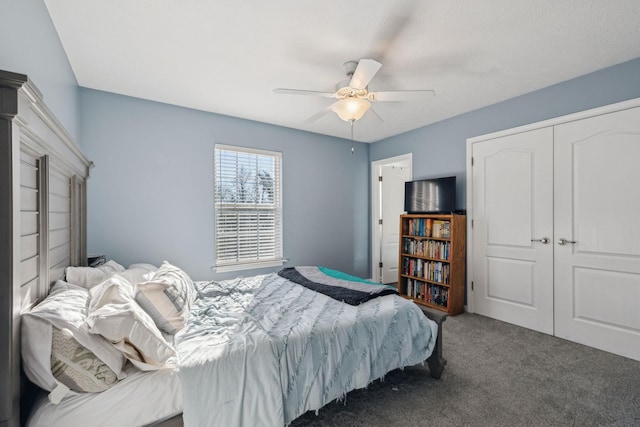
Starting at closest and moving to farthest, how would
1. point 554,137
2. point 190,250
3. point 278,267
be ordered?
1. point 554,137
2. point 190,250
3. point 278,267

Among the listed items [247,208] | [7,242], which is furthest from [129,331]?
[247,208]

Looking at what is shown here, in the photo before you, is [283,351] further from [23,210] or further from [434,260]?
[434,260]

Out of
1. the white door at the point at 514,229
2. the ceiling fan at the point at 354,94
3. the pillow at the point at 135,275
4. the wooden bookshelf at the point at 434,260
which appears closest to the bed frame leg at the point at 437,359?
the wooden bookshelf at the point at 434,260

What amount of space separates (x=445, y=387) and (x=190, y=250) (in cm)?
299

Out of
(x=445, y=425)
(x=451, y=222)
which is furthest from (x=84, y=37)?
(x=451, y=222)

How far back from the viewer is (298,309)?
2.07 metres

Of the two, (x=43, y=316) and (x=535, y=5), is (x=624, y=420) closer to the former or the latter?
(x=535, y=5)

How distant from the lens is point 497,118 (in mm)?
3424

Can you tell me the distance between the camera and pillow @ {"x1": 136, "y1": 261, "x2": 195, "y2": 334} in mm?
1688

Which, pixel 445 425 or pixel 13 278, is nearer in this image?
pixel 13 278

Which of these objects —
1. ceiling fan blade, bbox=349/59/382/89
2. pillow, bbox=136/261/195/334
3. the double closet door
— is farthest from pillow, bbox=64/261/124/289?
the double closet door

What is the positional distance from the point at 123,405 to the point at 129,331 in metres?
0.29

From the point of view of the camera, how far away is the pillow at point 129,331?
1261 millimetres

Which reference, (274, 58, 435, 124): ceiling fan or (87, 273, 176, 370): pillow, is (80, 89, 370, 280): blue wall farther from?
(87, 273, 176, 370): pillow
